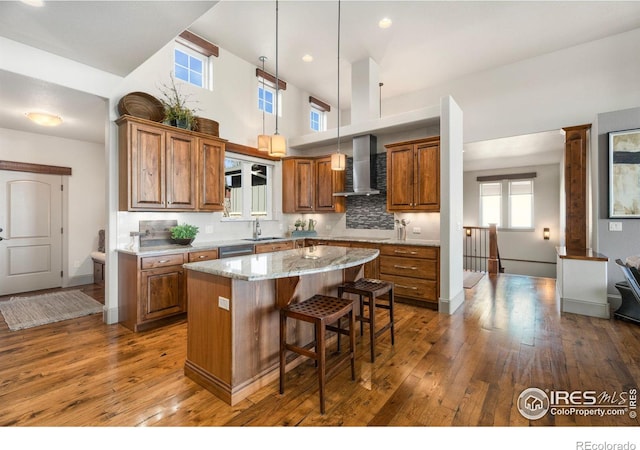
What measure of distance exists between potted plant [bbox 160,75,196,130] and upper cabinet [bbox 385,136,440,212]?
2931mm

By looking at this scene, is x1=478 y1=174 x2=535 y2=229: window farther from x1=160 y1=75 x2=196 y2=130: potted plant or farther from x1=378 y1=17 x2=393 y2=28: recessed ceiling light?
x1=160 y1=75 x2=196 y2=130: potted plant

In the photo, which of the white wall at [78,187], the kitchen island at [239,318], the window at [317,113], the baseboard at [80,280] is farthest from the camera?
the window at [317,113]

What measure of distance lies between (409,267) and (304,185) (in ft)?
8.16

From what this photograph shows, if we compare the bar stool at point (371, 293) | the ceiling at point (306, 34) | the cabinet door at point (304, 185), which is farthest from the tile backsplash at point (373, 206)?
the bar stool at point (371, 293)

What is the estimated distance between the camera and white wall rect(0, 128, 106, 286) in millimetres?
5121

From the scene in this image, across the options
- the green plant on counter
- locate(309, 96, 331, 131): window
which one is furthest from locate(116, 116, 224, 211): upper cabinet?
locate(309, 96, 331, 131): window

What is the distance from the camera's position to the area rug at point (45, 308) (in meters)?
3.52

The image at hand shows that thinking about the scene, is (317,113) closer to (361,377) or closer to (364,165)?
(364,165)

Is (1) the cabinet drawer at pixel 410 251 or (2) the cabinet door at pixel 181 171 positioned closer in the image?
(2) the cabinet door at pixel 181 171

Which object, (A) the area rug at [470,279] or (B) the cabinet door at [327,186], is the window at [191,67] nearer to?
(B) the cabinet door at [327,186]

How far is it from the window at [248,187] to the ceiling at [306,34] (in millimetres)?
1784

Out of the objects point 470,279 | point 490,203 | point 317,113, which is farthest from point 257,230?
point 490,203
